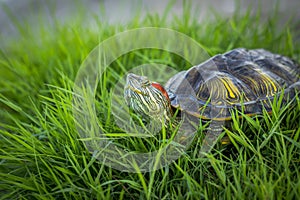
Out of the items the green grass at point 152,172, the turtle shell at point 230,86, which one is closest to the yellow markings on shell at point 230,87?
the turtle shell at point 230,86

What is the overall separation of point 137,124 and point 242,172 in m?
0.55

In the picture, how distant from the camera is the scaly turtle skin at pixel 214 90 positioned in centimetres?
163

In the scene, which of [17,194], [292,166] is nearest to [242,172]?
[292,166]

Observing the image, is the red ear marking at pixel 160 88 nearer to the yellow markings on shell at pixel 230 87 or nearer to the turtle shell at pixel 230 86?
the turtle shell at pixel 230 86

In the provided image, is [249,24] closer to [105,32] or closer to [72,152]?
[105,32]

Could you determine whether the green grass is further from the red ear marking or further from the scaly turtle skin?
the red ear marking

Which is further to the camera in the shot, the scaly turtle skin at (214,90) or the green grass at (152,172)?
the scaly turtle skin at (214,90)

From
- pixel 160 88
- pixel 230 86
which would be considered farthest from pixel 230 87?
pixel 160 88

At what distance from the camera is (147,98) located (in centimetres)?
163

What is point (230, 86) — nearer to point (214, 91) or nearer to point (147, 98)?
point (214, 91)

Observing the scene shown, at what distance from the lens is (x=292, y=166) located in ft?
4.92

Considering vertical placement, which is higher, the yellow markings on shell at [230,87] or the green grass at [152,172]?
the yellow markings on shell at [230,87]

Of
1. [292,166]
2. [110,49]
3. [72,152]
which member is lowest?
[292,166]

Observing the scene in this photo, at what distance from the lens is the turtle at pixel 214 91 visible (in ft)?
5.33
